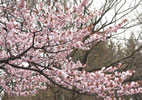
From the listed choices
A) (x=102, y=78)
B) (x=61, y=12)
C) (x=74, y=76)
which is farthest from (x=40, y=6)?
(x=102, y=78)

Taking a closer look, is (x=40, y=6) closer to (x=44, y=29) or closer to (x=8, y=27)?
(x=44, y=29)

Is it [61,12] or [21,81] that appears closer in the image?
[61,12]

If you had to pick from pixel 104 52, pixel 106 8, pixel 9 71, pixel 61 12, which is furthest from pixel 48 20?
pixel 104 52

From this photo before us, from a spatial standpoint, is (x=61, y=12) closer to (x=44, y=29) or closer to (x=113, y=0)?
(x=44, y=29)

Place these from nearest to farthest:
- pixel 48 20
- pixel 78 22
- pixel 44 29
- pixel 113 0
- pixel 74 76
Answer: pixel 48 20, pixel 44 29, pixel 74 76, pixel 78 22, pixel 113 0

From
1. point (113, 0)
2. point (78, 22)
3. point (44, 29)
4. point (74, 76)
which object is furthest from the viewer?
point (113, 0)

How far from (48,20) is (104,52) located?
866 cm

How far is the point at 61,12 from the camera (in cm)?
393

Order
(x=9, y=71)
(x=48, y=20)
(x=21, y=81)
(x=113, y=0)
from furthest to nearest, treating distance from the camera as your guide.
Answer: (x=113, y=0) → (x=21, y=81) → (x=9, y=71) → (x=48, y=20)

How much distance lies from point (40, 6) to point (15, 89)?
3.23m

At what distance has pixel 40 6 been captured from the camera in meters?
3.96

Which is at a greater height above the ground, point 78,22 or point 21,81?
point 78,22

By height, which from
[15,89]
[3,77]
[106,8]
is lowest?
[15,89]

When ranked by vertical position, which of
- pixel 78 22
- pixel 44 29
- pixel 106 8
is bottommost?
pixel 44 29
